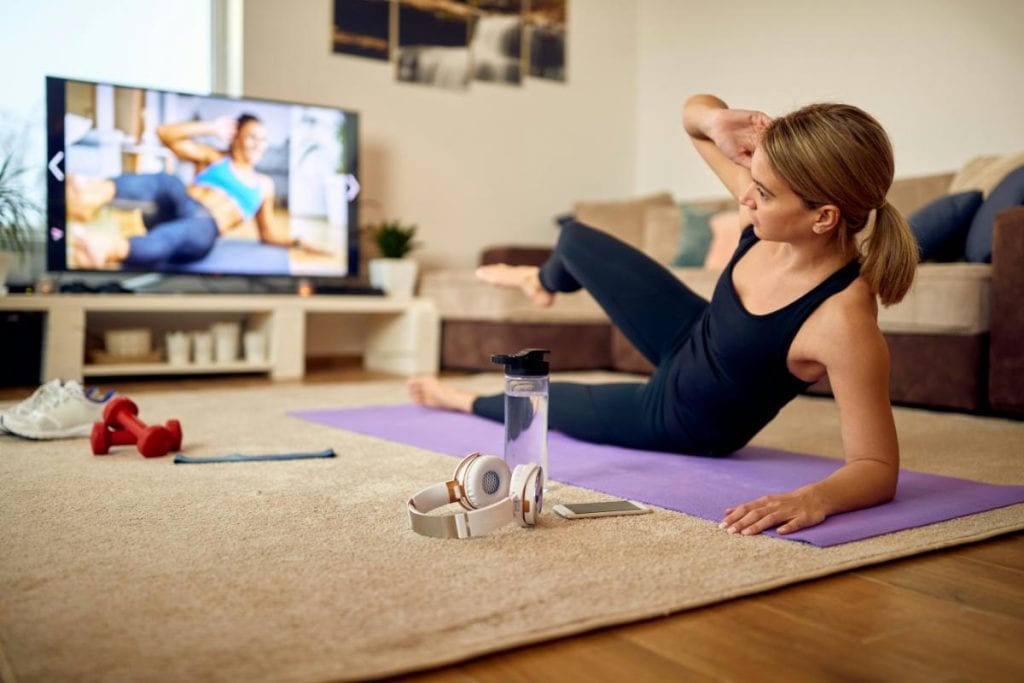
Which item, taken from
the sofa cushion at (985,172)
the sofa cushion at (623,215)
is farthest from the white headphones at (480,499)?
the sofa cushion at (623,215)

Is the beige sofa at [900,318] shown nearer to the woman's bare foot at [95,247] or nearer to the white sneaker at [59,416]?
the woman's bare foot at [95,247]

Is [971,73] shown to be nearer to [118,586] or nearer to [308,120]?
[308,120]

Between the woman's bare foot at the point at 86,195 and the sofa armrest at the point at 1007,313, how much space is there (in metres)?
3.28

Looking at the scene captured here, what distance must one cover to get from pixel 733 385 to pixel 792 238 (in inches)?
13.3

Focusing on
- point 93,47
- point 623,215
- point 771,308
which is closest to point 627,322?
point 771,308

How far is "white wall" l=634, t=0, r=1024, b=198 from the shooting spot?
4016mm

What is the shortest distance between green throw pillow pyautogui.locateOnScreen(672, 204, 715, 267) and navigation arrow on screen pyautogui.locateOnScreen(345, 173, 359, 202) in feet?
5.25

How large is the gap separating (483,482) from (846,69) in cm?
401

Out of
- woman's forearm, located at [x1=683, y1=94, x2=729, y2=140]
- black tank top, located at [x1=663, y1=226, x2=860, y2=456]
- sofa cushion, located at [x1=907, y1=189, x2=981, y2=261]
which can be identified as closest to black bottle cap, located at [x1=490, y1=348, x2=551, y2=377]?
black tank top, located at [x1=663, y1=226, x2=860, y2=456]

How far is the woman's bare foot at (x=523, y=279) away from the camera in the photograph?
7.66ft

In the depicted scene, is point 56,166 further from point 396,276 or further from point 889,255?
point 889,255

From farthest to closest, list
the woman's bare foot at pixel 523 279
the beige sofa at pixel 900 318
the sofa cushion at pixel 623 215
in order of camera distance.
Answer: the sofa cushion at pixel 623 215 < the beige sofa at pixel 900 318 < the woman's bare foot at pixel 523 279

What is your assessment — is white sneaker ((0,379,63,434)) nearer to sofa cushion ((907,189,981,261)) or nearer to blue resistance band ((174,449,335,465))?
blue resistance band ((174,449,335,465))

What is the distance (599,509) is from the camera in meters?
1.48
